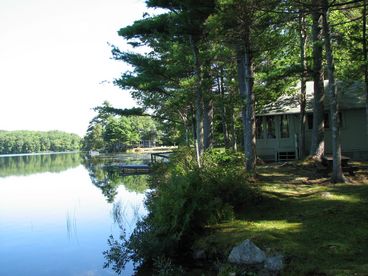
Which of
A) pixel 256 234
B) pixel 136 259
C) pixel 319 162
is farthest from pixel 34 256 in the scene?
pixel 319 162

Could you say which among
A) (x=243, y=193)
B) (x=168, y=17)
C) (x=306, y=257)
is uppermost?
(x=168, y=17)

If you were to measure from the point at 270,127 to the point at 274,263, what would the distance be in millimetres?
15061

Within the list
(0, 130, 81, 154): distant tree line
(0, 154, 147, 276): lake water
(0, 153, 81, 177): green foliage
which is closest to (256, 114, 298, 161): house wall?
(0, 154, 147, 276): lake water

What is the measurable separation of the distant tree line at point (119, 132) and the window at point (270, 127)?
57169 mm

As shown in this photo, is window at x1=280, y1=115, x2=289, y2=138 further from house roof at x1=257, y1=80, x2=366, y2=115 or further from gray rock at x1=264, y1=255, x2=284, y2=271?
gray rock at x1=264, y1=255, x2=284, y2=271

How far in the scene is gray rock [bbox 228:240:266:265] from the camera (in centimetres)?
674

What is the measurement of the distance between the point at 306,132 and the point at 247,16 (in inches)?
408

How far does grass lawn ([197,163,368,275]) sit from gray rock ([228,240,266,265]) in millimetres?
171

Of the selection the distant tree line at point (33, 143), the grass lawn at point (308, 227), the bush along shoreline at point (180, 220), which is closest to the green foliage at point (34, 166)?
the bush along shoreline at point (180, 220)

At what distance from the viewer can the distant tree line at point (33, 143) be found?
18012 centimetres

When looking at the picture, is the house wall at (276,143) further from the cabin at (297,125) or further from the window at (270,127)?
the window at (270,127)

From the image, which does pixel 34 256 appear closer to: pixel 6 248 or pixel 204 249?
pixel 6 248

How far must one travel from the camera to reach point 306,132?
65.9 ft

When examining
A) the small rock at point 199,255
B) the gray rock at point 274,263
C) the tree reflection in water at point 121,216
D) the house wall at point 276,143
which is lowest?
the tree reflection in water at point 121,216
